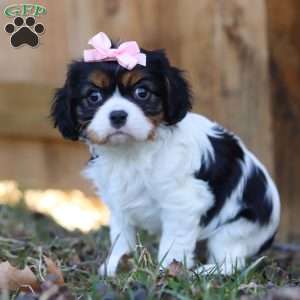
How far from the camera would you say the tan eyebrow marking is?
407 centimetres

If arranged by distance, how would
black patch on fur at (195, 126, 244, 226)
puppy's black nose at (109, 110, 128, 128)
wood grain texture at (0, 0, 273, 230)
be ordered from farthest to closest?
wood grain texture at (0, 0, 273, 230) < black patch on fur at (195, 126, 244, 226) < puppy's black nose at (109, 110, 128, 128)

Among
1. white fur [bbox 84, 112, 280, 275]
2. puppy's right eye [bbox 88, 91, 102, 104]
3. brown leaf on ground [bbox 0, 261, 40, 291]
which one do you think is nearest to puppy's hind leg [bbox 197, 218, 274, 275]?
white fur [bbox 84, 112, 280, 275]

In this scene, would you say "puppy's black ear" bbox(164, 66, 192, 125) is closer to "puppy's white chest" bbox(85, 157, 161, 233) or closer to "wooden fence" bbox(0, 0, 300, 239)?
"puppy's white chest" bbox(85, 157, 161, 233)

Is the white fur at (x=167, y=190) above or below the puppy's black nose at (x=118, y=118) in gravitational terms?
below

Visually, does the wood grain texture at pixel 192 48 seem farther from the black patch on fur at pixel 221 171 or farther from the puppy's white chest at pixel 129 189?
the puppy's white chest at pixel 129 189

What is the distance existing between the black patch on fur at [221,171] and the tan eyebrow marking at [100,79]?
2.53 feet

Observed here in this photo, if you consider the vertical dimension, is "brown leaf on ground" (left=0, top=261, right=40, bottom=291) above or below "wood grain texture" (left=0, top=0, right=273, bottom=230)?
below

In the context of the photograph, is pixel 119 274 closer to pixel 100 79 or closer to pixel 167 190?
pixel 167 190

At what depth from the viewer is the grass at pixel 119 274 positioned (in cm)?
326

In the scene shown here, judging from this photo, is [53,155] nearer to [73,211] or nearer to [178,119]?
[73,211]

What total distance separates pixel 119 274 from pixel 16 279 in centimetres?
56

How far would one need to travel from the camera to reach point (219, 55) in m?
5.90

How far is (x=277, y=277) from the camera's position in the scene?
4.38 meters

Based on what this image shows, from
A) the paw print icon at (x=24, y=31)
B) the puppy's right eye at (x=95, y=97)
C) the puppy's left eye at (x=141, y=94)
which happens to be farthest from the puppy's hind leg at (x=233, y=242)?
the paw print icon at (x=24, y=31)
